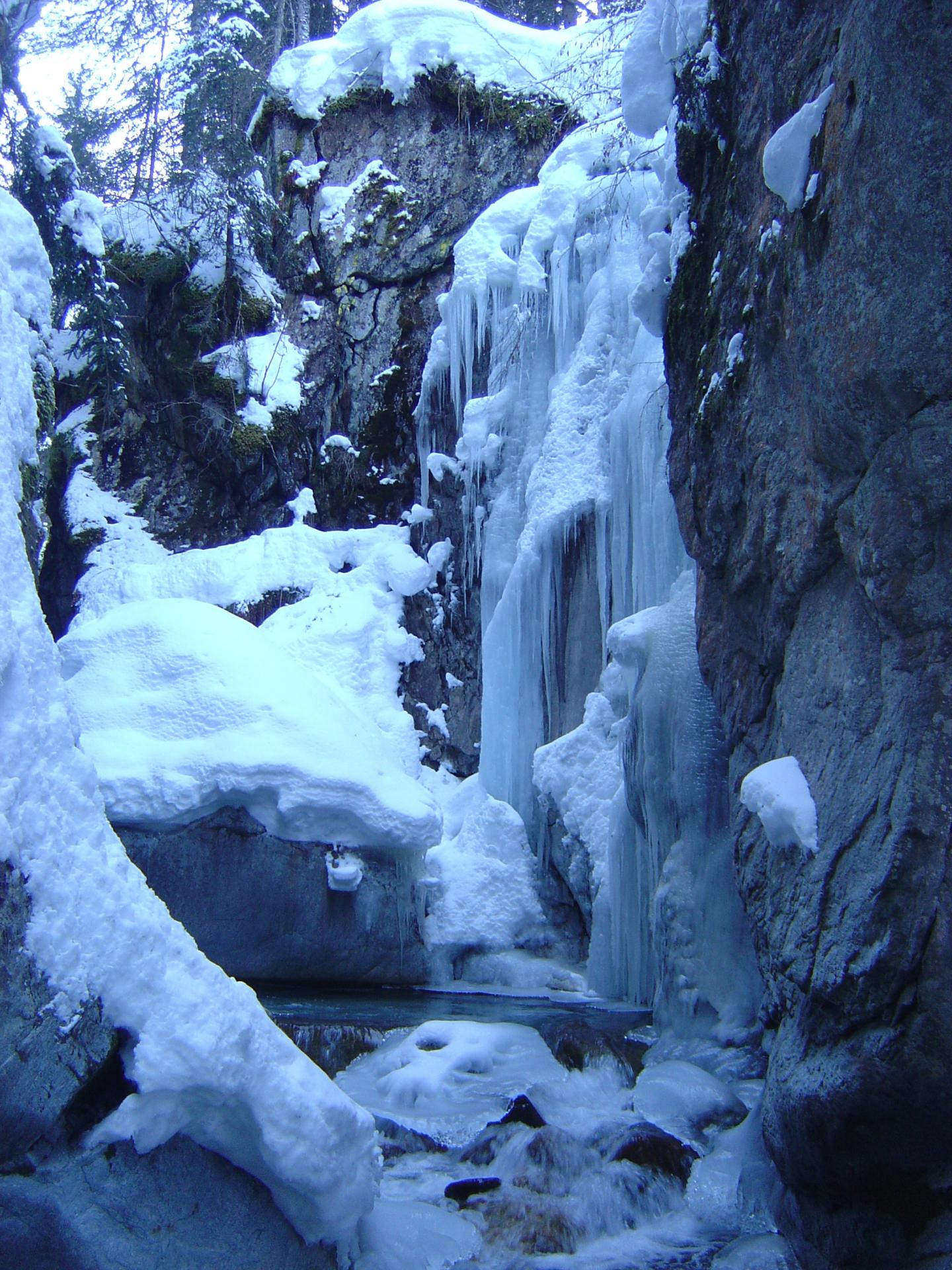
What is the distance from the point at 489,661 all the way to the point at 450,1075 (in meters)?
4.15

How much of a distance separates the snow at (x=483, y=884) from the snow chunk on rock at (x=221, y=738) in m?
0.71

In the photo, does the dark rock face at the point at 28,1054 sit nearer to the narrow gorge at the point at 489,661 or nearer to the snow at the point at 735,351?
the narrow gorge at the point at 489,661

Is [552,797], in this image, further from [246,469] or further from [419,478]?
[246,469]

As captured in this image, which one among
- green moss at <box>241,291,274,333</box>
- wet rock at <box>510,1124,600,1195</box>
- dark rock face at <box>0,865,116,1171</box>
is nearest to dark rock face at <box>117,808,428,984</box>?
wet rock at <box>510,1124,600,1195</box>

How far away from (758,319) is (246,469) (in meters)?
8.02

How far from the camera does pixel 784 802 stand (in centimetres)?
298

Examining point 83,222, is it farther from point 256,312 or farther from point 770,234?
point 770,234

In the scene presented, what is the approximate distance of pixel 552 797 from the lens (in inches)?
291

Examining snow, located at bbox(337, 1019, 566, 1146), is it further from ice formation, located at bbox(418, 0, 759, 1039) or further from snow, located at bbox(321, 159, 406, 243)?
snow, located at bbox(321, 159, 406, 243)

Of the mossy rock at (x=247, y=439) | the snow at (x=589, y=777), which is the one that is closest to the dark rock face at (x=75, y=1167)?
the snow at (x=589, y=777)

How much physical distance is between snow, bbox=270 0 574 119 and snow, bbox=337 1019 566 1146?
10254mm

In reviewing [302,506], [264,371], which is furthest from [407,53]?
[302,506]

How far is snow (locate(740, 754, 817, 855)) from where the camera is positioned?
2.91 meters

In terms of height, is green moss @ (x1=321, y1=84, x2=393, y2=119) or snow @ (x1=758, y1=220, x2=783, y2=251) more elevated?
green moss @ (x1=321, y1=84, x2=393, y2=119)
